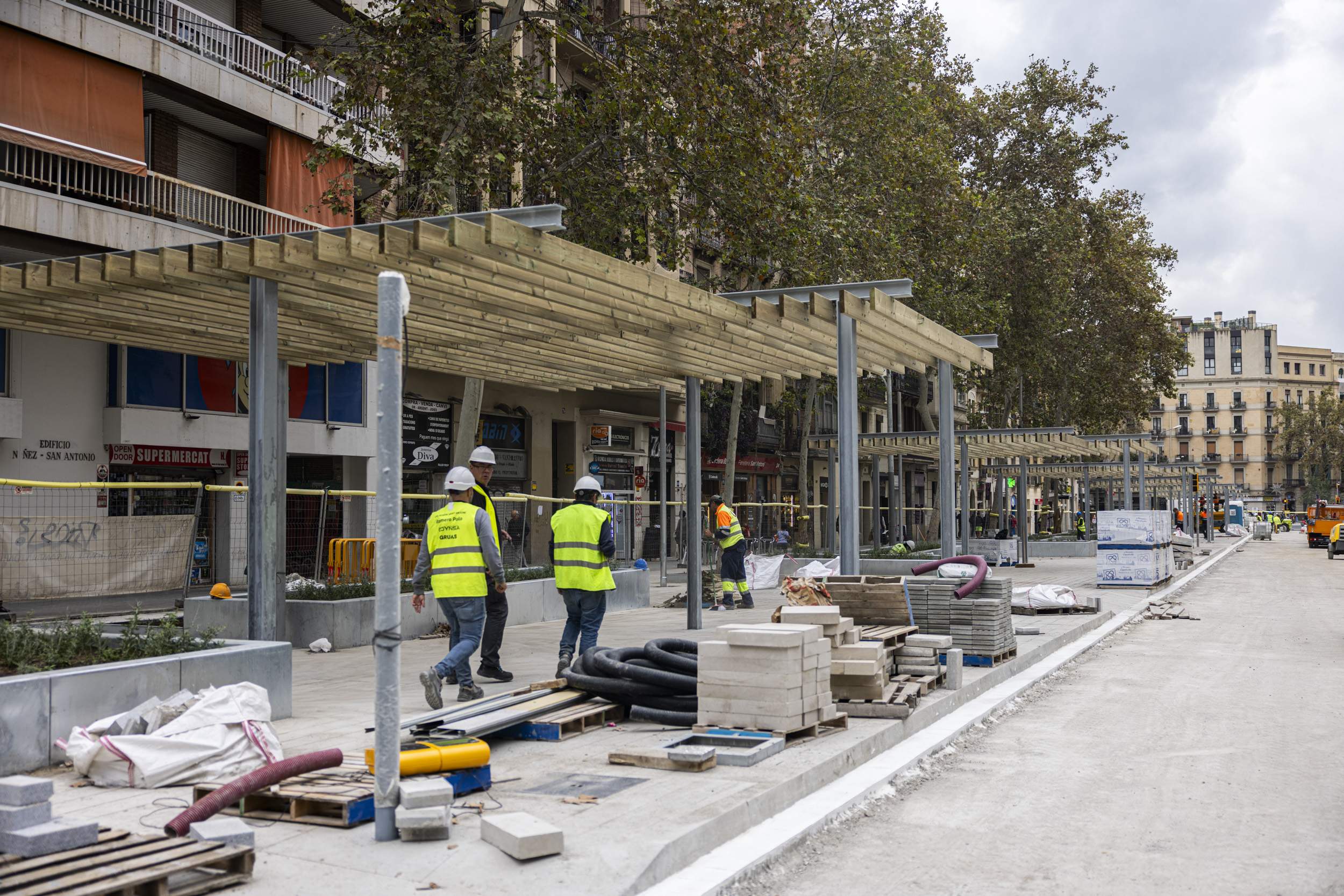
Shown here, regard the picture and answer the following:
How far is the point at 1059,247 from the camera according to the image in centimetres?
3997

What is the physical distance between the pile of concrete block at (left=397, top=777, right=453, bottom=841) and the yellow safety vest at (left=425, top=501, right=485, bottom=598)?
3.78 m

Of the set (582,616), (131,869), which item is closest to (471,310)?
(582,616)

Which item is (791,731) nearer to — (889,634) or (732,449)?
(889,634)

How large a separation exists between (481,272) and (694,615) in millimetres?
6620

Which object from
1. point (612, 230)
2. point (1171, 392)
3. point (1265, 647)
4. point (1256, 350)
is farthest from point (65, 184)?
point (1256, 350)

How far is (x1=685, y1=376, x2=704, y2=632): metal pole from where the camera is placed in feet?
49.0

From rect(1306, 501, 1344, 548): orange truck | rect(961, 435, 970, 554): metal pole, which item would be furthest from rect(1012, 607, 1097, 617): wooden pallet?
rect(1306, 501, 1344, 548): orange truck

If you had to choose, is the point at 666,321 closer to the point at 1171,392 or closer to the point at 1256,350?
the point at 1171,392

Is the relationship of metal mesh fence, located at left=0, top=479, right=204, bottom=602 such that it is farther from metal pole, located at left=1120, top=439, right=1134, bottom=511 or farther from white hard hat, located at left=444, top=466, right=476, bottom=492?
metal pole, located at left=1120, top=439, right=1134, bottom=511

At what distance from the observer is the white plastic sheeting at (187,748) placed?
21.0 ft

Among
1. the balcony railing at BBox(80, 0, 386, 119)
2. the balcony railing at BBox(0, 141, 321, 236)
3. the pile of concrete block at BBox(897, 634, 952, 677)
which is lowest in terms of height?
the pile of concrete block at BBox(897, 634, 952, 677)

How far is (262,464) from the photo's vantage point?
32.0ft

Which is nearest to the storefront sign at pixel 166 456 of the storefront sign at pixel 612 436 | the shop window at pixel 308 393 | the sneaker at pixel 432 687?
the shop window at pixel 308 393

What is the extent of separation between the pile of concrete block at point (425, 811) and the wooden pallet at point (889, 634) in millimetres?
4688
